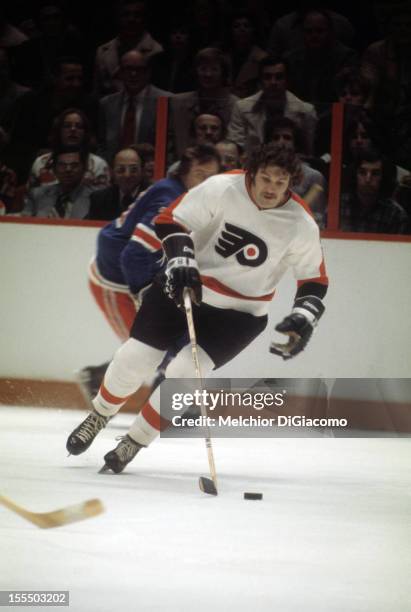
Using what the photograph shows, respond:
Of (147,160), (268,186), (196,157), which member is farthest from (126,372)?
(147,160)

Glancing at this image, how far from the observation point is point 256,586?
1.79m

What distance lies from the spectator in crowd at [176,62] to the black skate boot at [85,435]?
2.10 m

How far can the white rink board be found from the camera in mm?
4512

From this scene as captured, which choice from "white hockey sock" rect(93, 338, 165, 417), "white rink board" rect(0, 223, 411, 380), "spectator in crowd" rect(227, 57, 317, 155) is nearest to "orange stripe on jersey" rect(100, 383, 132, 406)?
"white hockey sock" rect(93, 338, 165, 417)

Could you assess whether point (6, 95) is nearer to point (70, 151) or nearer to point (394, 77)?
point (70, 151)

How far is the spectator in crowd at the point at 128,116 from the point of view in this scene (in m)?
4.67

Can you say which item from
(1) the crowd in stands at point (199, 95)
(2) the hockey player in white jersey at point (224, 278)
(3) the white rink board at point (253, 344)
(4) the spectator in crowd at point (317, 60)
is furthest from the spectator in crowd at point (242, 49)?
(2) the hockey player in white jersey at point (224, 278)

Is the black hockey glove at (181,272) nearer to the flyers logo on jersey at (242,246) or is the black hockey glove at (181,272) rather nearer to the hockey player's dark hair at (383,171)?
the flyers logo on jersey at (242,246)

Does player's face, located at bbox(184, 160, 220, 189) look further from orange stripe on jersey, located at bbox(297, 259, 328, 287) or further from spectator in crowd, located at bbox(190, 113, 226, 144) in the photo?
orange stripe on jersey, located at bbox(297, 259, 328, 287)

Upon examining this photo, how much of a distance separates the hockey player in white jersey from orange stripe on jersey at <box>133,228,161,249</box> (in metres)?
0.98

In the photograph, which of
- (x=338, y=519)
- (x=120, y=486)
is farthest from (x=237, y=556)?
(x=120, y=486)

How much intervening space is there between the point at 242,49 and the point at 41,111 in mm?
907

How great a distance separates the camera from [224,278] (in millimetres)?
3217

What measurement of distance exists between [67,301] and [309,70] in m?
1.39
